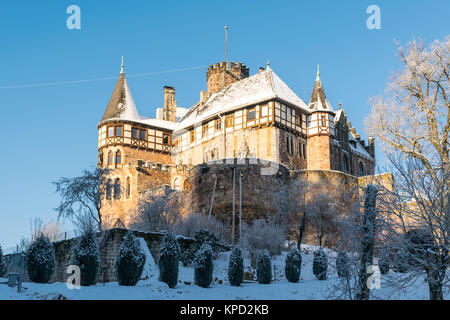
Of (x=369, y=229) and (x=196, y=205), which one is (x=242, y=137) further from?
(x=369, y=229)

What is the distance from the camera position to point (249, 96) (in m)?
45.6

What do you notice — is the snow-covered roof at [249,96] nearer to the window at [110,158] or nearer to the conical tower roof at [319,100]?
the conical tower roof at [319,100]

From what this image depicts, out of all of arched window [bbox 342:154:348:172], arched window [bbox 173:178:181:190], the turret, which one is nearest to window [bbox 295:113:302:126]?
the turret

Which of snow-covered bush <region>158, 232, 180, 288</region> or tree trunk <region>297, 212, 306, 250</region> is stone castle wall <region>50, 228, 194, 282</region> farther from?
tree trunk <region>297, 212, 306, 250</region>

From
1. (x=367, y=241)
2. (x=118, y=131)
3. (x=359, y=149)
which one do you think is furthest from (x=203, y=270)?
(x=359, y=149)

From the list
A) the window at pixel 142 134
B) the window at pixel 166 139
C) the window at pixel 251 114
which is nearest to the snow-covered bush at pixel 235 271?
the window at pixel 251 114

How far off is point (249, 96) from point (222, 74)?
11875 millimetres

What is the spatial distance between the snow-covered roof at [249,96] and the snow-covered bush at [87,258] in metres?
25.2

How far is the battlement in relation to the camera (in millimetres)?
56438

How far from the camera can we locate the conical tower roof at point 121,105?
50031 mm

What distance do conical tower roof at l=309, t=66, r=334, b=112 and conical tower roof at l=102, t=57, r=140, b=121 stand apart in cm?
1674

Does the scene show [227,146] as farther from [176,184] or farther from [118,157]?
[118,157]
